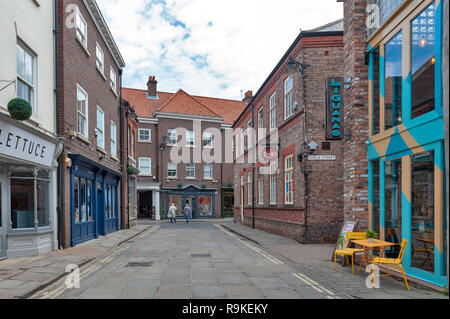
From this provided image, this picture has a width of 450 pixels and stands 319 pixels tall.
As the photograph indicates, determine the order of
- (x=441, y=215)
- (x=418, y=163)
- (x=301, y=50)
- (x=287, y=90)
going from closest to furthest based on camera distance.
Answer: (x=441, y=215)
(x=418, y=163)
(x=301, y=50)
(x=287, y=90)

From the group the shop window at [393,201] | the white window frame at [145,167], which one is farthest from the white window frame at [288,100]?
the white window frame at [145,167]

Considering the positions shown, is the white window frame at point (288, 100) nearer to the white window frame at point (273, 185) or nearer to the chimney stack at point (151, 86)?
the white window frame at point (273, 185)

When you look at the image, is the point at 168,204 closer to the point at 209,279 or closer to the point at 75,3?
the point at 75,3

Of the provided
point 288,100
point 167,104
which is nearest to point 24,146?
point 288,100

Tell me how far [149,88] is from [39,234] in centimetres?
3195

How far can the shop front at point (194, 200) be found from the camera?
36938 millimetres

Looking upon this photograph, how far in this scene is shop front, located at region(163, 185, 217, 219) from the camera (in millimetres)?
36938

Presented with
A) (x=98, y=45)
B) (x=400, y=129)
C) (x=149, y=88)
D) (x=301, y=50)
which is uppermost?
(x=149, y=88)

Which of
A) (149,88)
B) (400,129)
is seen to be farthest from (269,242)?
(149,88)

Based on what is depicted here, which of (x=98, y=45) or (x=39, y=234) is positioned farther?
(x=98, y=45)

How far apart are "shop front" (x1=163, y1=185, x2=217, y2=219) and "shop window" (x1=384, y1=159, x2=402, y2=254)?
29.7m

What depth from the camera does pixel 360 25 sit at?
947 cm

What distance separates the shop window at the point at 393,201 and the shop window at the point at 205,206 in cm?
3025

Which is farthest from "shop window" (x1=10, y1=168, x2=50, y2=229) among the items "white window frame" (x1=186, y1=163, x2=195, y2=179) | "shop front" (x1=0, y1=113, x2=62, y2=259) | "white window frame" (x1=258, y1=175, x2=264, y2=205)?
"white window frame" (x1=186, y1=163, x2=195, y2=179)
